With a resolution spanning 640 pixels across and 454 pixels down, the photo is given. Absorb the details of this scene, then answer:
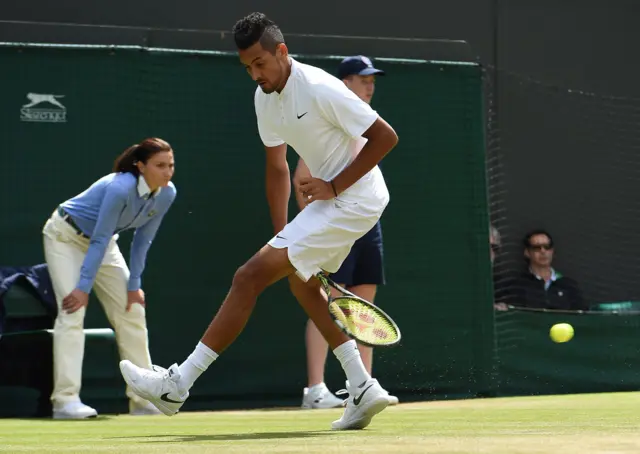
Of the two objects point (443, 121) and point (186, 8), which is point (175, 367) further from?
point (186, 8)

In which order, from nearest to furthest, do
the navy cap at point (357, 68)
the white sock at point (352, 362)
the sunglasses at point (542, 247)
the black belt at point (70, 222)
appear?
the white sock at point (352, 362) < the black belt at point (70, 222) < the navy cap at point (357, 68) < the sunglasses at point (542, 247)

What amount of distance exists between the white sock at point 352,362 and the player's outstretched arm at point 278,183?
27.4 inches

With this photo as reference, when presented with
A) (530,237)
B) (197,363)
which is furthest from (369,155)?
(530,237)

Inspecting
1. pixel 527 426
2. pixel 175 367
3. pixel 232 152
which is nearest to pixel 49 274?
pixel 232 152

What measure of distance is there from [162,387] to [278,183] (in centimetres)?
118

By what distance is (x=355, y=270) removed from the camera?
825 centimetres

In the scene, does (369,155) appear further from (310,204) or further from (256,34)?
(256,34)

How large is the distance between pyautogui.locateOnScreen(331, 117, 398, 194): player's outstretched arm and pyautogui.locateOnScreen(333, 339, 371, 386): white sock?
2.35 ft

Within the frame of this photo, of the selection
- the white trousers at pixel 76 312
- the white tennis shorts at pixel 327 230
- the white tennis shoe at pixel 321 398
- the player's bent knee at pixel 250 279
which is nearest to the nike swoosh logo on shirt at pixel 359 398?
the white tennis shorts at pixel 327 230

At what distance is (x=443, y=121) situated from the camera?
30.2 ft

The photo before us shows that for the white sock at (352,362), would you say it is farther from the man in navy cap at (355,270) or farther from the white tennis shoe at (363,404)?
the man in navy cap at (355,270)

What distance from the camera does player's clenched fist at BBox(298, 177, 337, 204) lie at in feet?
18.4

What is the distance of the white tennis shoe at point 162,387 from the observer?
18.2 ft

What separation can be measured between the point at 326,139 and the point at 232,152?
3207 millimetres
